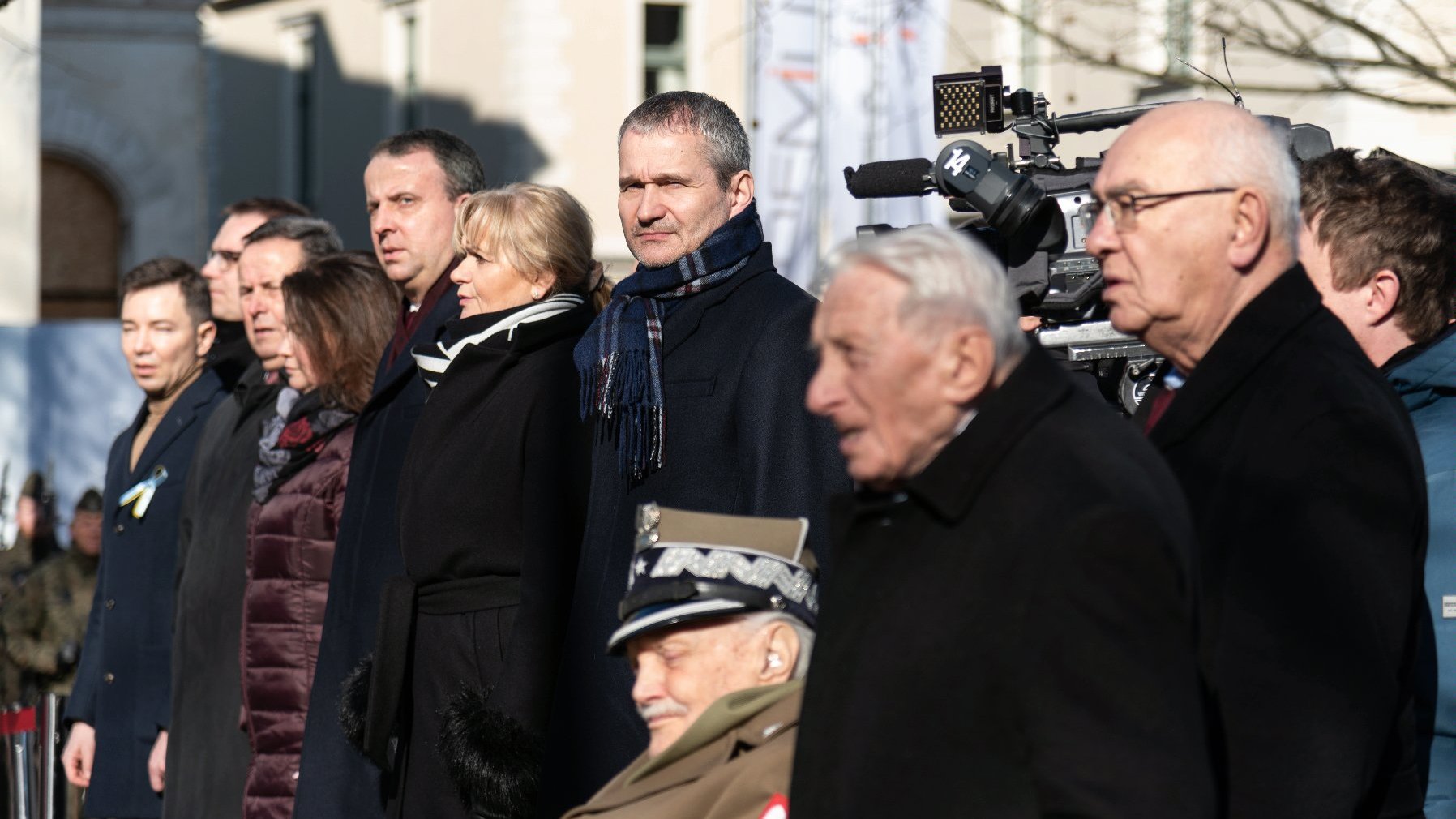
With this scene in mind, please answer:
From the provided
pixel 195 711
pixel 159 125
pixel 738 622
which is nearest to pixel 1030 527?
pixel 738 622

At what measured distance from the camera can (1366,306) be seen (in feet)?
11.4

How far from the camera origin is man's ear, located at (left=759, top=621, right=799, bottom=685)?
2.85 meters

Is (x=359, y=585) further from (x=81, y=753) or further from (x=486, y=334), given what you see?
(x=81, y=753)

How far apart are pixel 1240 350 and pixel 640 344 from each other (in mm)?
1469

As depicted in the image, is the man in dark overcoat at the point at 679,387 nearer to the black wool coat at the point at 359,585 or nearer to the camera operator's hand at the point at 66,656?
the black wool coat at the point at 359,585

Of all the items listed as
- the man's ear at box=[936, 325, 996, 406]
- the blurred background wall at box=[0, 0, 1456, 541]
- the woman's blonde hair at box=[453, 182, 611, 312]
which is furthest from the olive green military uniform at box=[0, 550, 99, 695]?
the man's ear at box=[936, 325, 996, 406]

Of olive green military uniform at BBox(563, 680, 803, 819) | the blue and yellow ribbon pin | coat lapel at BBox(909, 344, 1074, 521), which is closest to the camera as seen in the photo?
coat lapel at BBox(909, 344, 1074, 521)

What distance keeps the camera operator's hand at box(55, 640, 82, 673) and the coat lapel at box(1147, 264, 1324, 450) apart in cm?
566

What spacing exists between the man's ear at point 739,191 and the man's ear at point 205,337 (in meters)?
3.15

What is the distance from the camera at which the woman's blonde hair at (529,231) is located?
430cm

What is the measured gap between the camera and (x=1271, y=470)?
2.51m

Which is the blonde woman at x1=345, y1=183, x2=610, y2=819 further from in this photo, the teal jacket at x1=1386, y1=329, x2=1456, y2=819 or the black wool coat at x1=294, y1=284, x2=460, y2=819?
the teal jacket at x1=1386, y1=329, x2=1456, y2=819

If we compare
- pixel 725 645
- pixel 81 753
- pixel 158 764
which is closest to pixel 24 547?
pixel 81 753

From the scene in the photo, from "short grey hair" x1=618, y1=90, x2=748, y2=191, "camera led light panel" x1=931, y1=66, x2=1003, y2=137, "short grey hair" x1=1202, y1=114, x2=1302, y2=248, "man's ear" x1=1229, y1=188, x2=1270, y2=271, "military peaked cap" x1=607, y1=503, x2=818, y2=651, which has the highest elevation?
"camera led light panel" x1=931, y1=66, x2=1003, y2=137
